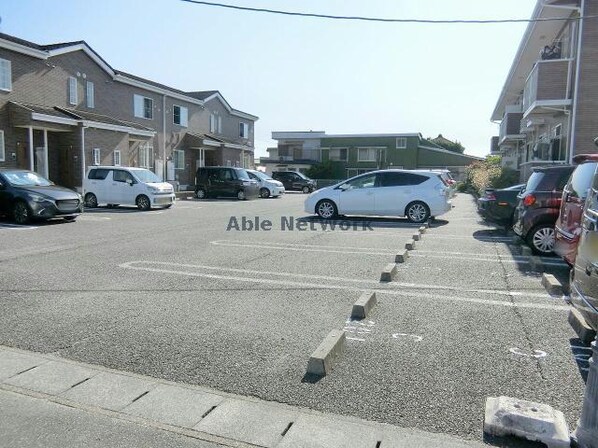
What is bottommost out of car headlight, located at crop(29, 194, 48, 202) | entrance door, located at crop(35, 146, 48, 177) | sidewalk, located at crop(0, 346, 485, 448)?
sidewalk, located at crop(0, 346, 485, 448)

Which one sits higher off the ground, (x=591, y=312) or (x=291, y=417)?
(x=591, y=312)

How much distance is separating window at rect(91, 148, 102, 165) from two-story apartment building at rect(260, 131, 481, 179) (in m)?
29.9

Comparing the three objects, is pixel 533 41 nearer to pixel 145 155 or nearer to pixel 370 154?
pixel 145 155

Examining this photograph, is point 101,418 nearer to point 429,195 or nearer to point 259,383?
point 259,383

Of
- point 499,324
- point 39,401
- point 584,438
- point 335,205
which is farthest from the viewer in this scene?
point 335,205

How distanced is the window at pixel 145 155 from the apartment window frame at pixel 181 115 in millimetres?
3611

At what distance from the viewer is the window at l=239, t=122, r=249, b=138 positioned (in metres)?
41.6

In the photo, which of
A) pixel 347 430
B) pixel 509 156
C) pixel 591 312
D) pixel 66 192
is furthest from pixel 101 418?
pixel 509 156

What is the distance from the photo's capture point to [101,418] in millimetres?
3127

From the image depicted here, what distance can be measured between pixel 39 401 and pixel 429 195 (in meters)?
12.3

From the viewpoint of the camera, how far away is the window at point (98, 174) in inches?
748

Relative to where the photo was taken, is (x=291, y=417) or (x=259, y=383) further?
(x=259, y=383)

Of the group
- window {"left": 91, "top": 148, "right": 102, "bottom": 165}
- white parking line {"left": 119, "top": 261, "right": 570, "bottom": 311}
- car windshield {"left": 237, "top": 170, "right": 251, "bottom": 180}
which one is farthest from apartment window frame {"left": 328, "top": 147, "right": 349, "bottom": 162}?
white parking line {"left": 119, "top": 261, "right": 570, "bottom": 311}

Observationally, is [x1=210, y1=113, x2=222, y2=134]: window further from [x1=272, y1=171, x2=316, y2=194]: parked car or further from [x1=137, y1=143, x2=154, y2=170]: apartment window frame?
[x1=137, y1=143, x2=154, y2=170]: apartment window frame
